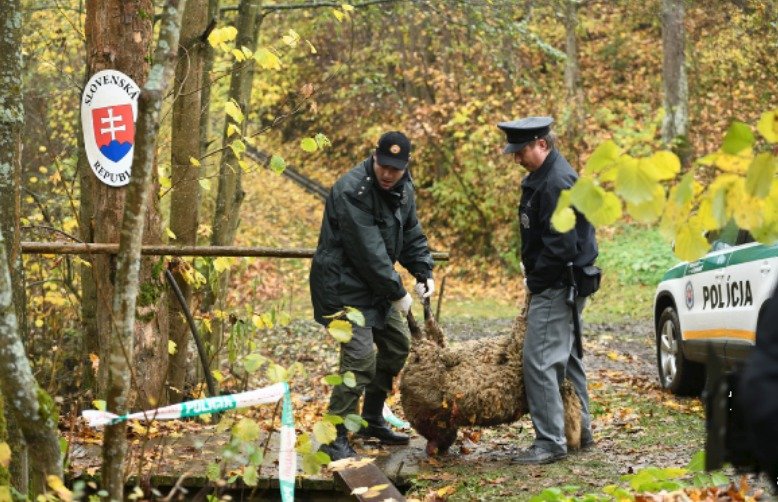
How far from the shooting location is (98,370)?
8461 millimetres

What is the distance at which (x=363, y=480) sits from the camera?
→ 6824mm

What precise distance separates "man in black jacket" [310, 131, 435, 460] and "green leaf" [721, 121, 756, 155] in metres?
4.06

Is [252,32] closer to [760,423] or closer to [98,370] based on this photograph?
[98,370]

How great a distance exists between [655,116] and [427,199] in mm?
5590

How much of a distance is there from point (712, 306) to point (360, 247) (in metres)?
3.47

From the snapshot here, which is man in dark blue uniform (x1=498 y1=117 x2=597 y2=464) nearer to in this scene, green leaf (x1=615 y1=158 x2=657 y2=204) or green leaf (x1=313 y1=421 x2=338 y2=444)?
green leaf (x1=313 y1=421 x2=338 y2=444)

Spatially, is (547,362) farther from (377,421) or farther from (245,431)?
(245,431)

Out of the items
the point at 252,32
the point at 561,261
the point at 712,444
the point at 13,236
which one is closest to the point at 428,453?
the point at 561,261

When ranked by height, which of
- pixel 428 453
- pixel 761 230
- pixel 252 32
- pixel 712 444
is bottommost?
pixel 428 453

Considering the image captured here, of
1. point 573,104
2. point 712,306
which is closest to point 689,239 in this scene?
point 712,306

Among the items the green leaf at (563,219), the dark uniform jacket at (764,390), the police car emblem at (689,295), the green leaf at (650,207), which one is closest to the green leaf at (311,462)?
the green leaf at (563,219)

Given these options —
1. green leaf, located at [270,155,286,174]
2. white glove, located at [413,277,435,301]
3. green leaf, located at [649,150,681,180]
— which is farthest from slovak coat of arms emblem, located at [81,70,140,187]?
green leaf, located at [649,150,681,180]

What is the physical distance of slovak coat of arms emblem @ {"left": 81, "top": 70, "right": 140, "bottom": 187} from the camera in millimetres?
7352

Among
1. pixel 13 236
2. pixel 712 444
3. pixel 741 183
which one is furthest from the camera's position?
pixel 13 236
